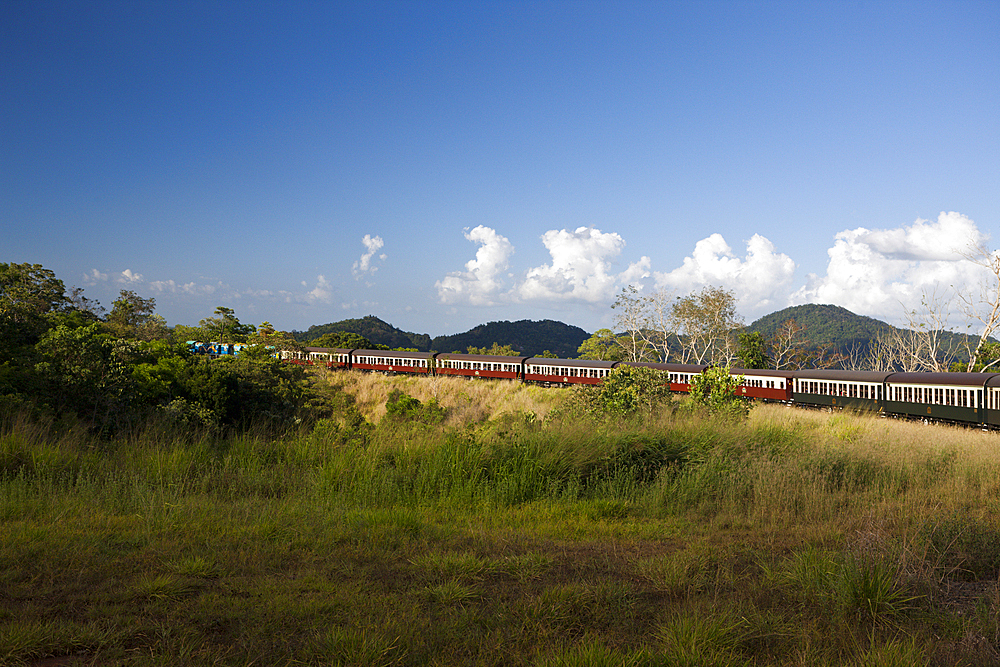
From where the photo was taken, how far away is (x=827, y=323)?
81500mm

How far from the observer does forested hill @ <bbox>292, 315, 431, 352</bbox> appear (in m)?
97.2

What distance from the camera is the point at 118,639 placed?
269 centimetres

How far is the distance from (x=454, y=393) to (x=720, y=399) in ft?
72.5

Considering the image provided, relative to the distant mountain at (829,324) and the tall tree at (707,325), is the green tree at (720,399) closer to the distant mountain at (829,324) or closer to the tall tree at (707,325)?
the tall tree at (707,325)

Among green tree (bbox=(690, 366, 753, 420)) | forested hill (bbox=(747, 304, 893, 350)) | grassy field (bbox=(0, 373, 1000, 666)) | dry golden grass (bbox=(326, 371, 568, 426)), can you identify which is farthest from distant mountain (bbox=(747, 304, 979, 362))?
grassy field (bbox=(0, 373, 1000, 666))

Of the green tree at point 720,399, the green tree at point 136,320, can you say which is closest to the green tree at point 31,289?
the green tree at point 136,320

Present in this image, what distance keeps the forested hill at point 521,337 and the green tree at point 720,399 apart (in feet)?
230

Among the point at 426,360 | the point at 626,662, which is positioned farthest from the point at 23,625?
the point at 426,360

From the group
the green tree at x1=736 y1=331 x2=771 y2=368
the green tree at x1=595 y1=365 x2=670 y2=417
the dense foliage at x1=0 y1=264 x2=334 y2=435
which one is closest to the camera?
the dense foliage at x1=0 y1=264 x2=334 y2=435

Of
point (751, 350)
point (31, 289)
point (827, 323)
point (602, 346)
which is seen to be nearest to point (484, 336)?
point (602, 346)

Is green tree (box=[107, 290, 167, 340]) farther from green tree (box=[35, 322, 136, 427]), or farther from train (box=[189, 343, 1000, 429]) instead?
green tree (box=[35, 322, 136, 427])

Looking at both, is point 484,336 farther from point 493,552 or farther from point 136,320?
point 493,552

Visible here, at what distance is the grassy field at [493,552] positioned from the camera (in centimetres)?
275

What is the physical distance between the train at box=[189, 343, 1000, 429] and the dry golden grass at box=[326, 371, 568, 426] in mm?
2515
